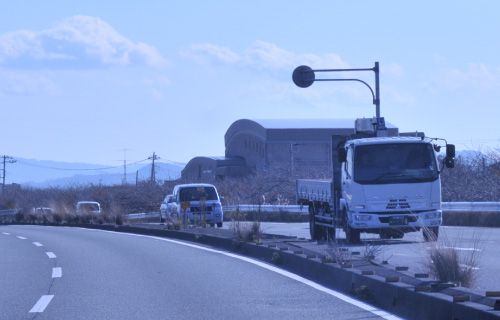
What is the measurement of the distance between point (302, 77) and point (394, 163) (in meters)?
10.0

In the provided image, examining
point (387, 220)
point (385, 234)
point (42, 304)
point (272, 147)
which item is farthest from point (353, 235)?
point (272, 147)

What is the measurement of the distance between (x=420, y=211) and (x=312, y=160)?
5698cm

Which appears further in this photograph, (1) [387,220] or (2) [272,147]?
(2) [272,147]

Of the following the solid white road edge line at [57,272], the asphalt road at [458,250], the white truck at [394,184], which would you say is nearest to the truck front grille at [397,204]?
the white truck at [394,184]

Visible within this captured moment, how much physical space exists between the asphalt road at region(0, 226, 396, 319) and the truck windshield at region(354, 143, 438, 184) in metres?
4.08

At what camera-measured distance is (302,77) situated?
2895 centimetres

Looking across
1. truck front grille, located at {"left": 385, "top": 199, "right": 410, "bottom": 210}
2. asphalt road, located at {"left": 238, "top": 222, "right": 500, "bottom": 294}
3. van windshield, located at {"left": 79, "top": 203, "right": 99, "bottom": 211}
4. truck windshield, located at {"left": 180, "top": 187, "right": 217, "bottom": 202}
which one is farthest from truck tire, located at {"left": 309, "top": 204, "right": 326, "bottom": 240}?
van windshield, located at {"left": 79, "top": 203, "right": 99, "bottom": 211}

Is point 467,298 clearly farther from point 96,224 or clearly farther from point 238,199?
point 238,199

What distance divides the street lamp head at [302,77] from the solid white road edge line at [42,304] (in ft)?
61.4

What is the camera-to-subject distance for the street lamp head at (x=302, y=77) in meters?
28.9

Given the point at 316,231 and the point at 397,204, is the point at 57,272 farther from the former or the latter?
the point at 316,231

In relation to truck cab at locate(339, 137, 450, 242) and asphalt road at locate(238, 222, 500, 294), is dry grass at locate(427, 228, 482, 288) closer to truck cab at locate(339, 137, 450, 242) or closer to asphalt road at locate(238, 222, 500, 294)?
asphalt road at locate(238, 222, 500, 294)

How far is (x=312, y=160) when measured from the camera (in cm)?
7650

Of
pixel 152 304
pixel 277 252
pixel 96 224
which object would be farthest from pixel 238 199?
pixel 152 304
